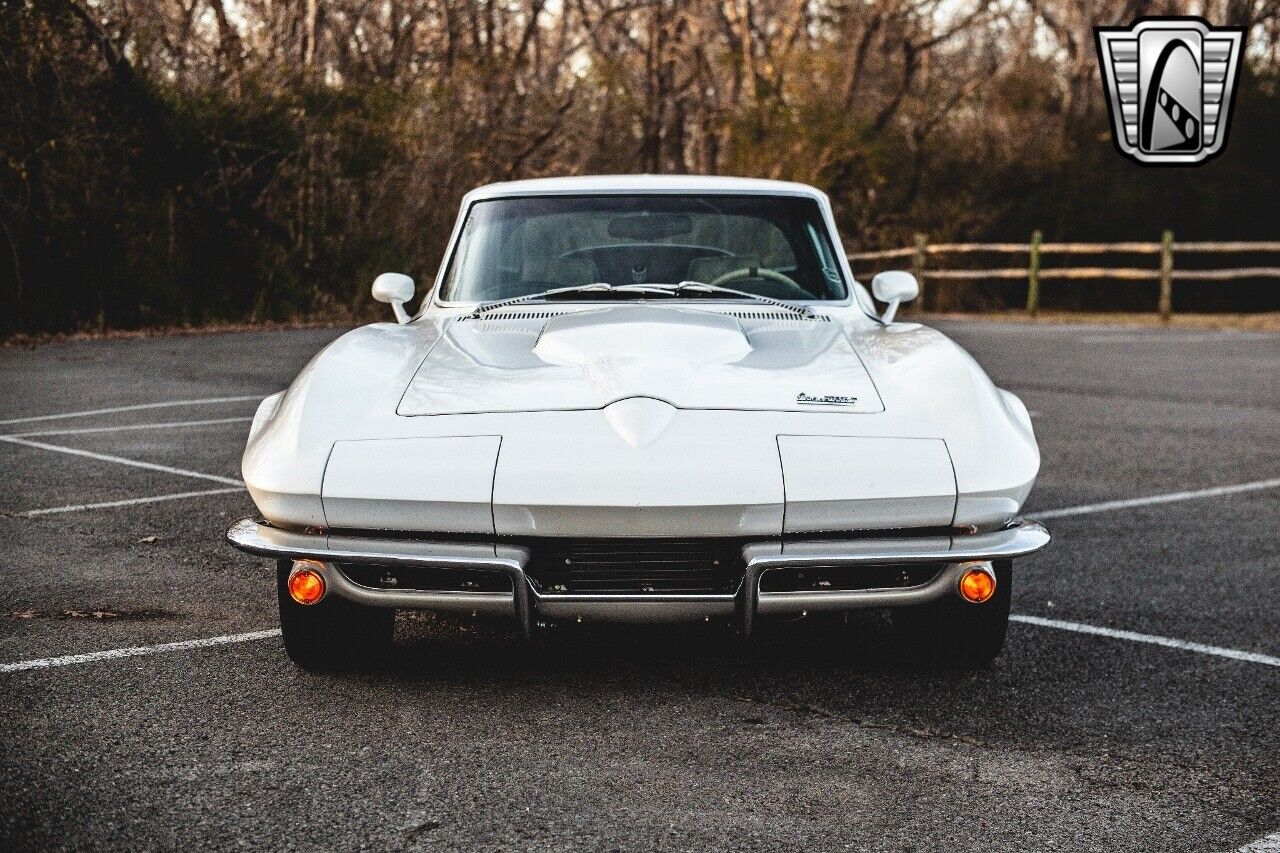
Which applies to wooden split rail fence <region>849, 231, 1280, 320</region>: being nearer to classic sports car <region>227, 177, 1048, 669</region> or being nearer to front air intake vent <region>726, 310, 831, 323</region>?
front air intake vent <region>726, 310, 831, 323</region>

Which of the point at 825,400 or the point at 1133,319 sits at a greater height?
the point at 825,400

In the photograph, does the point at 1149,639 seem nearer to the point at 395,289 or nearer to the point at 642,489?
the point at 642,489

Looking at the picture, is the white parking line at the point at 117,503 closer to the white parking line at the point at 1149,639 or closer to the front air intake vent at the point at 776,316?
the front air intake vent at the point at 776,316

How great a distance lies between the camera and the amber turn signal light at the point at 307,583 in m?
3.55

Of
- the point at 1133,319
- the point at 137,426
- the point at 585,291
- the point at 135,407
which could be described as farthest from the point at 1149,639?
the point at 1133,319

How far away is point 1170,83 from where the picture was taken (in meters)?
21.4

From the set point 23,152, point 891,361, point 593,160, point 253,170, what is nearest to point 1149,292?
point 593,160

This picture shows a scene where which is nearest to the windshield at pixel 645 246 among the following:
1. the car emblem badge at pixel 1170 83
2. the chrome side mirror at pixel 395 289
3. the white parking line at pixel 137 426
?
the chrome side mirror at pixel 395 289

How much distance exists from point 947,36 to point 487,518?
24.2 meters

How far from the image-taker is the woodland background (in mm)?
16594

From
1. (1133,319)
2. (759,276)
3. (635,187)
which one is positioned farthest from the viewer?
(1133,319)

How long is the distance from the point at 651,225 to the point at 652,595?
205 cm

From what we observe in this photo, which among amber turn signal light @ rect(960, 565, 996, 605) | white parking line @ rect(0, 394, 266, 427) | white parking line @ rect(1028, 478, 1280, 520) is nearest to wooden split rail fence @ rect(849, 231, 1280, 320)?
white parking line @ rect(0, 394, 266, 427)

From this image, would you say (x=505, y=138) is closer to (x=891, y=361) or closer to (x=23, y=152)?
(x=23, y=152)
